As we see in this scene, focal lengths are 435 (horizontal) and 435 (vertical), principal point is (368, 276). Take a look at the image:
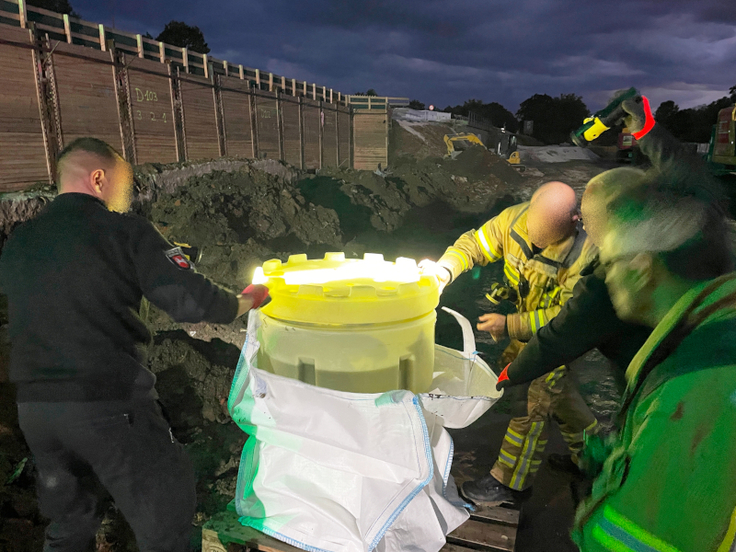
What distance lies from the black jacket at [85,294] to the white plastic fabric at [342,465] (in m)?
0.41

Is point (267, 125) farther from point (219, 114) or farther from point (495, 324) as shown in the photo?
point (495, 324)

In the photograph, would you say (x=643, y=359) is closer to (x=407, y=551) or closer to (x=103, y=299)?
(x=407, y=551)

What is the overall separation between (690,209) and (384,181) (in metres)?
14.5

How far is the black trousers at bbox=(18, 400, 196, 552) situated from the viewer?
1648mm

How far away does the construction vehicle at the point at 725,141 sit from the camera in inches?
416

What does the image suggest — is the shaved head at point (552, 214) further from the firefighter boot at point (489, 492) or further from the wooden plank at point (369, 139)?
the wooden plank at point (369, 139)

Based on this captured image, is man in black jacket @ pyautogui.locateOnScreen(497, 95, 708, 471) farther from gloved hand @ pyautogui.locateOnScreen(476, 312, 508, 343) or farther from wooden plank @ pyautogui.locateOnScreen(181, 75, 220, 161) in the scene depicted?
wooden plank @ pyautogui.locateOnScreen(181, 75, 220, 161)

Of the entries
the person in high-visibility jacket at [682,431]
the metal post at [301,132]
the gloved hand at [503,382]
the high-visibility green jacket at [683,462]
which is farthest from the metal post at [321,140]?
the high-visibility green jacket at [683,462]

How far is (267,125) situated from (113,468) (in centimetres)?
1445

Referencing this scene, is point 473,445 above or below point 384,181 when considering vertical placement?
below

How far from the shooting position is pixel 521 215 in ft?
8.46

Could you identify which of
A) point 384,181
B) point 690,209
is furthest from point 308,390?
point 384,181

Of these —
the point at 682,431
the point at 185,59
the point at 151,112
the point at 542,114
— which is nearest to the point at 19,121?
the point at 151,112

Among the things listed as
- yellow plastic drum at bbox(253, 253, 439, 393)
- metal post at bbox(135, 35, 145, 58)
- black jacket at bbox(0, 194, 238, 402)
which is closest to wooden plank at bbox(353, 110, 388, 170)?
metal post at bbox(135, 35, 145, 58)
